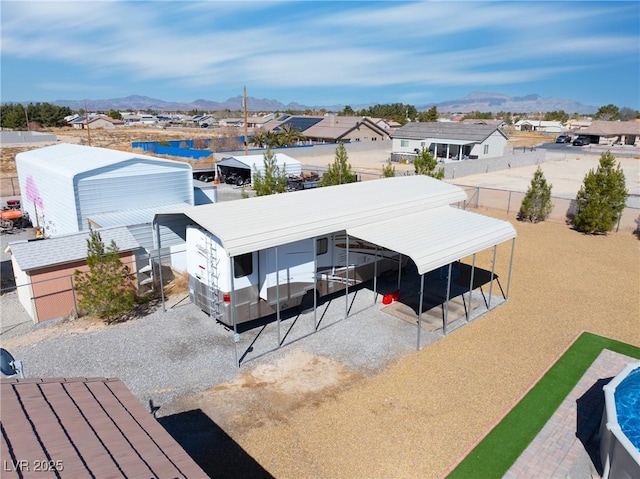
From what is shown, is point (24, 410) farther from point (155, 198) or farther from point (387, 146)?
point (387, 146)

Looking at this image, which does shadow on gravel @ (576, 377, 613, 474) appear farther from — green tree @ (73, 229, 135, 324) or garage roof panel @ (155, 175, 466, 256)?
green tree @ (73, 229, 135, 324)

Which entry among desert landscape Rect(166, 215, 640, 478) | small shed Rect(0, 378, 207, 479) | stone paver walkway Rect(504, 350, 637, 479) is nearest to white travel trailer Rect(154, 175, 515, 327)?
desert landscape Rect(166, 215, 640, 478)

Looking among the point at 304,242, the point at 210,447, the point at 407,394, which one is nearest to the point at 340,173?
the point at 304,242

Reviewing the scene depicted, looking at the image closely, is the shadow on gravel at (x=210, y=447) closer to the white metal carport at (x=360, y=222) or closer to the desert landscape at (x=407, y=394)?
the desert landscape at (x=407, y=394)

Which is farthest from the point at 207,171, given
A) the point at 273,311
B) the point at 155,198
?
the point at 273,311

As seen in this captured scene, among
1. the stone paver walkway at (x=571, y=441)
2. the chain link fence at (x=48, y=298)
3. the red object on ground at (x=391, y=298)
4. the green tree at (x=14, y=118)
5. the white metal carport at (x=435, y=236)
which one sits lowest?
the stone paver walkway at (x=571, y=441)

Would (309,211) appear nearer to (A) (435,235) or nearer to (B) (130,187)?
(A) (435,235)

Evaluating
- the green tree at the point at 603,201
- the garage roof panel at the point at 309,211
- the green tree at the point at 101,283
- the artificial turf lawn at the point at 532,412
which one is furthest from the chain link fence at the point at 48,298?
the green tree at the point at 603,201
